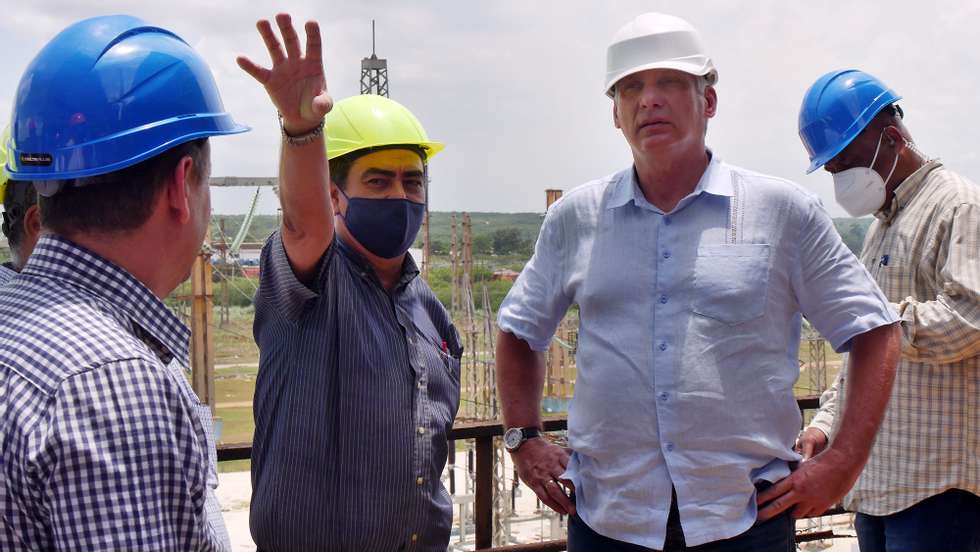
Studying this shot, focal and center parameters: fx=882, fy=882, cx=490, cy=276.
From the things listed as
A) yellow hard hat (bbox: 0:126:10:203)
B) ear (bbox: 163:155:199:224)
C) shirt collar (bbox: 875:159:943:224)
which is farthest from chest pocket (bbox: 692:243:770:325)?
yellow hard hat (bbox: 0:126:10:203)

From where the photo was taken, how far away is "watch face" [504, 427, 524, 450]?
2.59 metres

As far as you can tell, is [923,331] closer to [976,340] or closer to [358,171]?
[976,340]

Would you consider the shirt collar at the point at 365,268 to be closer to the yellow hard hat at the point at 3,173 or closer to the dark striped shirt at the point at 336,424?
the dark striped shirt at the point at 336,424

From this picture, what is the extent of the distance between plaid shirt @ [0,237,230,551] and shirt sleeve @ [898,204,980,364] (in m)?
2.18

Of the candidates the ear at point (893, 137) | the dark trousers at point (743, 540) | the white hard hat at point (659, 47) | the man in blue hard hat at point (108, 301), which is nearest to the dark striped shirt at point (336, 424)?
the dark trousers at point (743, 540)

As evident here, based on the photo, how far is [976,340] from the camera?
2.60m

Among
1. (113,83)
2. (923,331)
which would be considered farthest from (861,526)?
(113,83)

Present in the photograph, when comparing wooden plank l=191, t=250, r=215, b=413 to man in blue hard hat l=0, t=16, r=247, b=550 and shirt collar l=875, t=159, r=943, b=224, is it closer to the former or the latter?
shirt collar l=875, t=159, r=943, b=224

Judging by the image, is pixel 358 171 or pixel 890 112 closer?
pixel 358 171

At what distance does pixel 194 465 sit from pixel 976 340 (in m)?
2.32

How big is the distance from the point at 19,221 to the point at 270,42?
1135 millimetres

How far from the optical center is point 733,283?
2178mm

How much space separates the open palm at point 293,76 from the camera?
5.55 ft

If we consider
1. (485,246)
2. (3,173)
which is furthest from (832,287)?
(485,246)
